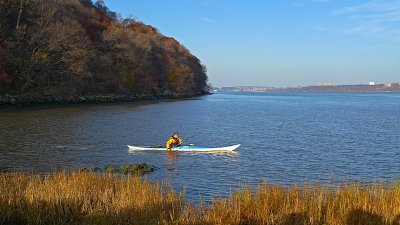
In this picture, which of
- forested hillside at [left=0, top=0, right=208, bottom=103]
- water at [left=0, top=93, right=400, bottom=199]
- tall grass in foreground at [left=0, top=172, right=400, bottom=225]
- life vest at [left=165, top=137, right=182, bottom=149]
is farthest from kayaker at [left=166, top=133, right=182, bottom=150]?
forested hillside at [left=0, top=0, right=208, bottom=103]

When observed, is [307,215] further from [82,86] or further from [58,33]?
[82,86]

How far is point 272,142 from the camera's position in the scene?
37219 millimetres

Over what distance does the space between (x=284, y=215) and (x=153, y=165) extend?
14.9 metres

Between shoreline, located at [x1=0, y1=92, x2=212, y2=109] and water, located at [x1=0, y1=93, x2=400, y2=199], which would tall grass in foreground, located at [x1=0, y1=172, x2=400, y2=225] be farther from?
shoreline, located at [x1=0, y1=92, x2=212, y2=109]

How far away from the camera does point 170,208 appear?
11062mm

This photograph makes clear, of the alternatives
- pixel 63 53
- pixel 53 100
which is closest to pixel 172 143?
pixel 53 100

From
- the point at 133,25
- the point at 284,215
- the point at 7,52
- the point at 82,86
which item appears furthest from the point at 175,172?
the point at 133,25

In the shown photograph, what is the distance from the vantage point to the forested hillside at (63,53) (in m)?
70.5

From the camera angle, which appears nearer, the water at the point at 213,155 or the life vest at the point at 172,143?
the water at the point at 213,155

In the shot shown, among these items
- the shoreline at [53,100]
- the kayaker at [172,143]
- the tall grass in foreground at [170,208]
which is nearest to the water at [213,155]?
the kayaker at [172,143]

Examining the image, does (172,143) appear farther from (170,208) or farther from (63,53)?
(63,53)

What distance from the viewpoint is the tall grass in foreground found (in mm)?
10211

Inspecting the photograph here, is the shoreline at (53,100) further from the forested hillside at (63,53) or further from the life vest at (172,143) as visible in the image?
the life vest at (172,143)

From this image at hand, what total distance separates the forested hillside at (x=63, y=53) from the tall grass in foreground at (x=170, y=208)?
61.4 meters
